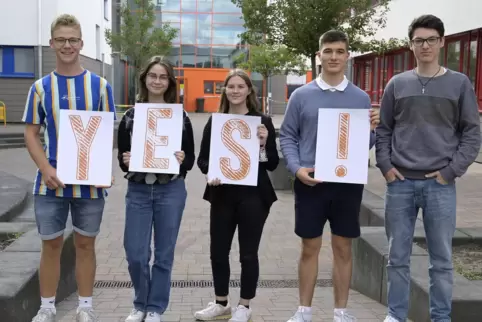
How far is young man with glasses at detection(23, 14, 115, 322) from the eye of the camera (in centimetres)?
373

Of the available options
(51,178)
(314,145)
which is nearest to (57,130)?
(51,178)

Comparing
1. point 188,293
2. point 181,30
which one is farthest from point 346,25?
point 181,30

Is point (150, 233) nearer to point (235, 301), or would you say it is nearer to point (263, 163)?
point (263, 163)

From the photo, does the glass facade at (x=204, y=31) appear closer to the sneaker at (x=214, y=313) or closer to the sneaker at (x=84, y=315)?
the sneaker at (x=214, y=313)

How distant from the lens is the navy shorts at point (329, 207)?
395cm

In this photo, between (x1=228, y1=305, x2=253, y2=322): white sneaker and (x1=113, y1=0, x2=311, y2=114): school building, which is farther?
(x1=113, y1=0, x2=311, y2=114): school building

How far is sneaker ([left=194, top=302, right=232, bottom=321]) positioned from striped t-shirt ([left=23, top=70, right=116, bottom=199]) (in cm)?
126

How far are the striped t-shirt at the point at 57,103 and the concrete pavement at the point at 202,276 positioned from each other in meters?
1.20

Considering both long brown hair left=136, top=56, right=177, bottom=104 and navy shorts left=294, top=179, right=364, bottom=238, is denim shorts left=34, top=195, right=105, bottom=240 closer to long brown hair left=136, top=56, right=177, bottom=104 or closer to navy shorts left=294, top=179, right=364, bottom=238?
long brown hair left=136, top=56, right=177, bottom=104

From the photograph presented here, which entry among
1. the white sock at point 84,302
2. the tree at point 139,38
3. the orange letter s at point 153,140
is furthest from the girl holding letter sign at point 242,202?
the tree at point 139,38

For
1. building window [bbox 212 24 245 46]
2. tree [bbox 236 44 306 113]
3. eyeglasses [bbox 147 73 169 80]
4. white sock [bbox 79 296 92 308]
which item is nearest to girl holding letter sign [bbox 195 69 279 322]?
eyeglasses [bbox 147 73 169 80]

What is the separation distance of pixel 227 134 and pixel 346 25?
40.9 feet

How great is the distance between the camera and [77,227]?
12.7 feet

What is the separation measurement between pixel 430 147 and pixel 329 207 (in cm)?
79
